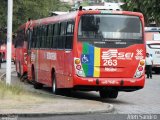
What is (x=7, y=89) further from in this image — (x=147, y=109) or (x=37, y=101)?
(x=147, y=109)

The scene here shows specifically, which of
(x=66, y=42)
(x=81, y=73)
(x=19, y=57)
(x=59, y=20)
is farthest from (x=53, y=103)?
(x=19, y=57)

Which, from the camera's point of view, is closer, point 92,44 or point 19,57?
point 92,44

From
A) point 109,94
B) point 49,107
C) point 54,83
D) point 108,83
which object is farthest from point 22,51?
point 49,107

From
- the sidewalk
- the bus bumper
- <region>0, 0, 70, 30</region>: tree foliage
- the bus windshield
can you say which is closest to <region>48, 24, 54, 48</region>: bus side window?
the bus windshield

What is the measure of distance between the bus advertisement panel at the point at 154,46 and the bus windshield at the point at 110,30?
25190 millimetres

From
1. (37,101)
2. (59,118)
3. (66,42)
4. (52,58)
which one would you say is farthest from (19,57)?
(59,118)

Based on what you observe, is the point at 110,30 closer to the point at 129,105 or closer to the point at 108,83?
the point at 108,83

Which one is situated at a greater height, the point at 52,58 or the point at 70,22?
the point at 70,22

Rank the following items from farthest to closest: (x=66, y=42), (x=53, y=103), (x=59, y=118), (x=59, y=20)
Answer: (x=59, y=20) → (x=66, y=42) → (x=53, y=103) → (x=59, y=118)

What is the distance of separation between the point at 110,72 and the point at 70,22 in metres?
2.26

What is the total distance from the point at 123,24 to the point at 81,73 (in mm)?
2223

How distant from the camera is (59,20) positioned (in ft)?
74.3

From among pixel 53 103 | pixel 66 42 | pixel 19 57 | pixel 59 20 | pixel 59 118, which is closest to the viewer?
pixel 59 118

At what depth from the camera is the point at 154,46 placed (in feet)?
154
